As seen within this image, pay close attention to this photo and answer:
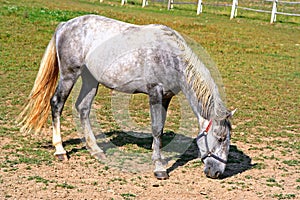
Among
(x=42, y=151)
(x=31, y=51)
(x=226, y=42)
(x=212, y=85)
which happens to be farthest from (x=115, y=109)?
(x=226, y=42)

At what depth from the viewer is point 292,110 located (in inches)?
383

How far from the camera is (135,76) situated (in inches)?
241

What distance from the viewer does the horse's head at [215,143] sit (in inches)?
219

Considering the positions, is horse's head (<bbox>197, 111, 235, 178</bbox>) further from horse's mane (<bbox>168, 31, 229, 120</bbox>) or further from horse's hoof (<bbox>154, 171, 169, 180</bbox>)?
horse's hoof (<bbox>154, 171, 169, 180</bbox>)

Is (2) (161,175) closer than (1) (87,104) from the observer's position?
Yes

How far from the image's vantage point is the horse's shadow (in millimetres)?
6562

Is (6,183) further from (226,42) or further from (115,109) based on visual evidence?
(226,42)

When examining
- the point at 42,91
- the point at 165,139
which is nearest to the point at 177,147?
the point at 165,139

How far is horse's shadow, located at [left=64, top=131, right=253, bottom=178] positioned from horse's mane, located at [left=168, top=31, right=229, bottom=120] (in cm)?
99

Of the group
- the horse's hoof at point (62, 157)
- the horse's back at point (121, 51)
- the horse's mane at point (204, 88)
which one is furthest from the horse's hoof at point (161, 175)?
the horse's hoof at point (62, 157)

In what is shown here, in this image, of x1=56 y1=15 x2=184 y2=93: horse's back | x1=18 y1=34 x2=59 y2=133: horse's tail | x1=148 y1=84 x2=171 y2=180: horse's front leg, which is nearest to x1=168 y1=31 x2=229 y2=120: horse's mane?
x1=56 y1=15 x2=184 y2=93: horse's back

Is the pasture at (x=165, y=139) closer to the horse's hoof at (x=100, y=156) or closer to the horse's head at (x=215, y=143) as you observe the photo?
the horse's hoof at (x=100, y=156)

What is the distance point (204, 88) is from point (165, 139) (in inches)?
81.4

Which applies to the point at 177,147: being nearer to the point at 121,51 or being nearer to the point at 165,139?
the point at 165,139
